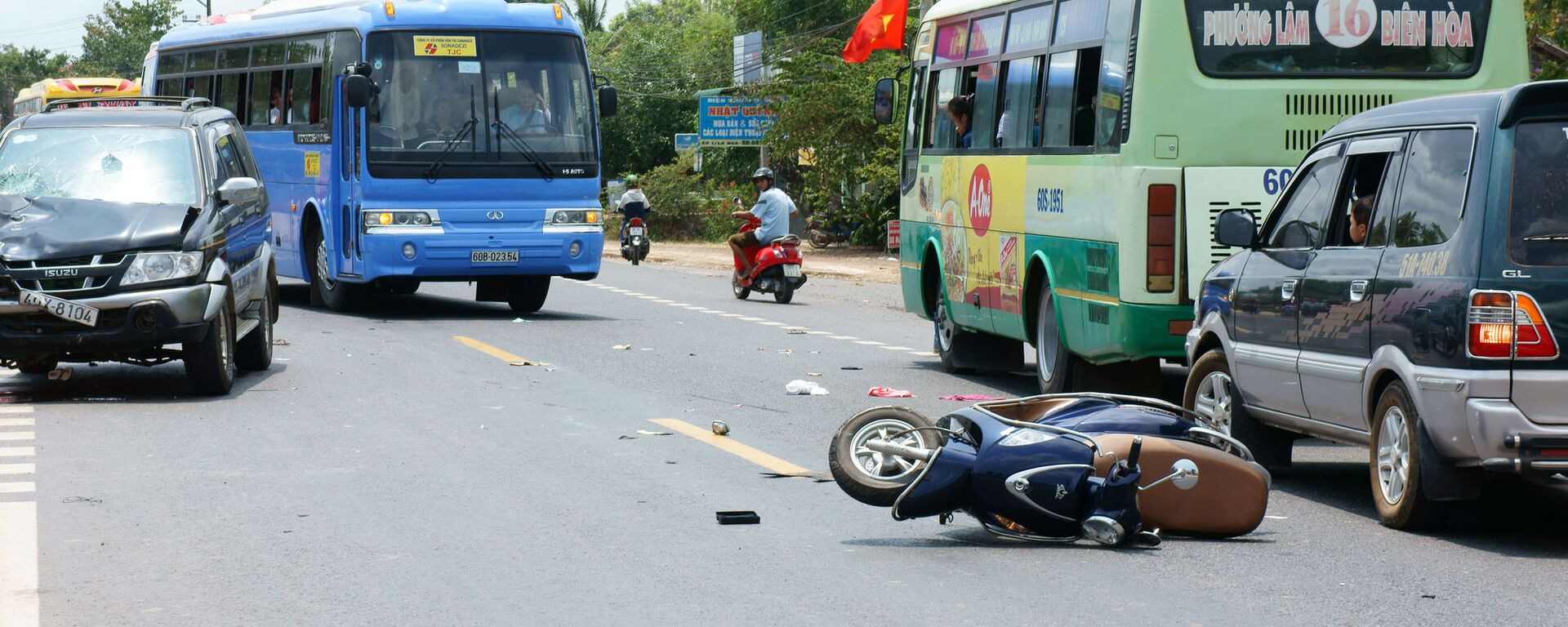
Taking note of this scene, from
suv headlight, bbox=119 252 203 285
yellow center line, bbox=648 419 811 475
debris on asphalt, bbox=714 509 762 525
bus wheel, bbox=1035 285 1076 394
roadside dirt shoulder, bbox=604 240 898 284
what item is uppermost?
suv headlight, bbox=119 252 203 285

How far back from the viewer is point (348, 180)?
65.6 feet

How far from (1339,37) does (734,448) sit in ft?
14.4

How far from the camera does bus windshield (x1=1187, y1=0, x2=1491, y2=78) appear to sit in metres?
11.4

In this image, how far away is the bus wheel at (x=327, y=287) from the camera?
2106cm

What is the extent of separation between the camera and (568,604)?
20.5 ft

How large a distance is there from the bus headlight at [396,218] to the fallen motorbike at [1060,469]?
1265 cm

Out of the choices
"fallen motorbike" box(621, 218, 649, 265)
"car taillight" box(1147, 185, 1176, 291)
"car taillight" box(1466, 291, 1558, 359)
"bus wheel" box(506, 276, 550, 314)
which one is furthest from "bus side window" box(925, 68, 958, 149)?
"fallen motorbike" box(621, 218, 649, 265)

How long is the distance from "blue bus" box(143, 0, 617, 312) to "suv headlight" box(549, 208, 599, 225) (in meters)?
0.01

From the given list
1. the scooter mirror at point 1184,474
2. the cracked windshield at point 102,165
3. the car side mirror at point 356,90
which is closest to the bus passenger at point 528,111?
the car side mirror at point 356,90

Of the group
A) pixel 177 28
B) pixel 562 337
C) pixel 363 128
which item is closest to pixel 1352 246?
pixel 562 337

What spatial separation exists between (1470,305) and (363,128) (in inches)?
559

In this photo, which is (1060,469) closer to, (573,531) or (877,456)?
(877,456)

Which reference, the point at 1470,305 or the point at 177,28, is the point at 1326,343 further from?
the point at 177,28

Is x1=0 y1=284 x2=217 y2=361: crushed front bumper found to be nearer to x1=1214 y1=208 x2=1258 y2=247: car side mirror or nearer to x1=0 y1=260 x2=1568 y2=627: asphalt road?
x1=0 y1=260 x2=1568 y2=627: asphalt road
